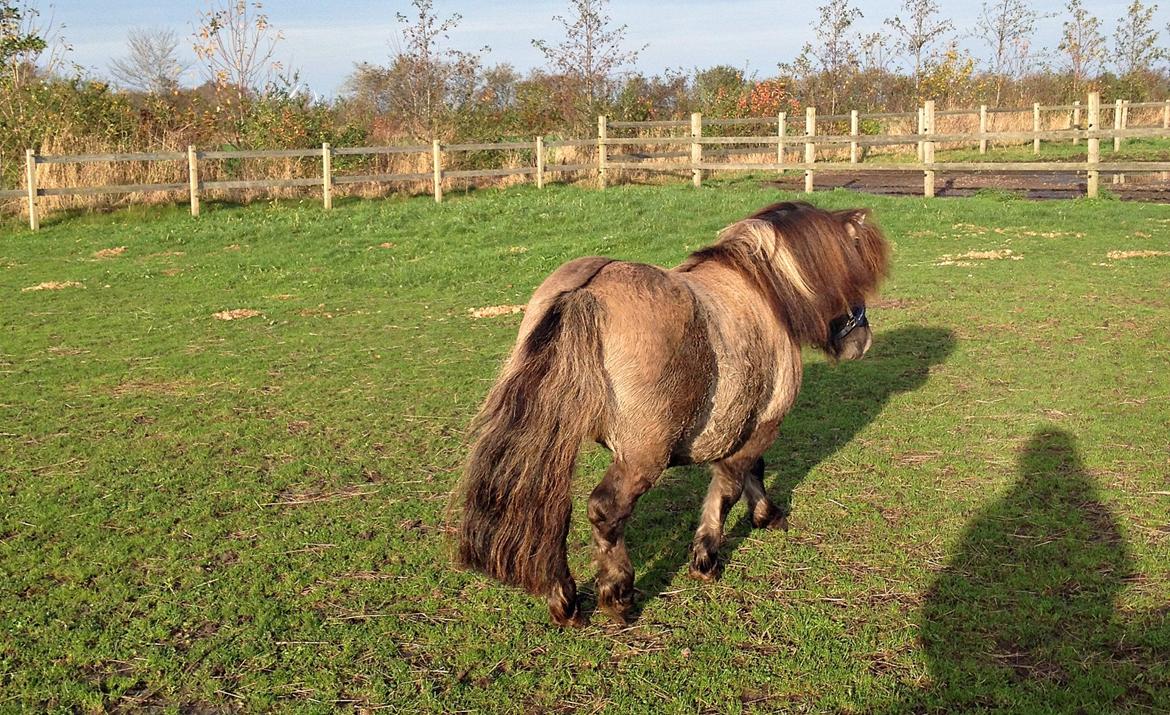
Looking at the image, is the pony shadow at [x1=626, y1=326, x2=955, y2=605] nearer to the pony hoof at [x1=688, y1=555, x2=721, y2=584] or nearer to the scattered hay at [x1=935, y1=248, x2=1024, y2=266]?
the pony hoof at [x1=688, y1=555, x2=721, y2=584]

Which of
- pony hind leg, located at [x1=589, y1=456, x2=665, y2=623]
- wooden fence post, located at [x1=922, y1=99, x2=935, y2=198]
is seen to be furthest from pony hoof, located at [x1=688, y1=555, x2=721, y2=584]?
wooden fence post, located at [x1=922, y1=99, x2=935, y2=198]

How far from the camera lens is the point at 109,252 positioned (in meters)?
14.9

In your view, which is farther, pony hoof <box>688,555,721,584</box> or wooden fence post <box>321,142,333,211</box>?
wooden fence post <box>321,142,333,211</box>

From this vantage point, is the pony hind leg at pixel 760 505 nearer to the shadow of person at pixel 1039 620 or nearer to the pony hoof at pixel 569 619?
the shadow of person at pixel 1039 620

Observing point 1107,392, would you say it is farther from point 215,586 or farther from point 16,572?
point 16,572

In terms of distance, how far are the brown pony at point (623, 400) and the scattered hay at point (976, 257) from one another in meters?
8.87

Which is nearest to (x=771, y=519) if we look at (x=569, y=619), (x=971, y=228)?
(x=569, y=619)

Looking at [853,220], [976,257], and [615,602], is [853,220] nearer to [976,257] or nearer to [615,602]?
[615,602]

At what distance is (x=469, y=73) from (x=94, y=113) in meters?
11.9

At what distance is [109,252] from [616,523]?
13.7 meters

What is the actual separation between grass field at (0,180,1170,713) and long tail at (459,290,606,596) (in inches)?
16.5

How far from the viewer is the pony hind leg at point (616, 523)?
12.4ft

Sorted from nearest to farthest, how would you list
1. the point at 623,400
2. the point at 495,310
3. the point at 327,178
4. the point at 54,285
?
the point at 623,400 → the point at 495,310 → the point at 54,285 → the point at 327,178

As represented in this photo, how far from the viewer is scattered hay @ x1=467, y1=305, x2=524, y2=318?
10.3 meters
